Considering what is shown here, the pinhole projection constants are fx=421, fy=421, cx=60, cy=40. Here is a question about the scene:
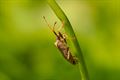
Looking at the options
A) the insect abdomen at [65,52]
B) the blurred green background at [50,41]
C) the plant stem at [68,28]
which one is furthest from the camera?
the blurred green background at [50,41]

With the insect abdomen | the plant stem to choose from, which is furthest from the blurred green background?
the plant stem

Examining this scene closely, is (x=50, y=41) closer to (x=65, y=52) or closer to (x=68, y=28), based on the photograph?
(x=65, y=52)

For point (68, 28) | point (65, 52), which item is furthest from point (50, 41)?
point (68, 28)

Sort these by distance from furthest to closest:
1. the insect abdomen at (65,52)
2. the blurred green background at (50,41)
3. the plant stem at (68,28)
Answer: the blurred green background at (50,41) → the insect abdomen at (65,52) → the plant stem at (68,28)

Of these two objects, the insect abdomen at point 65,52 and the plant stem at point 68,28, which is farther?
the insect abdomen at point 65,52

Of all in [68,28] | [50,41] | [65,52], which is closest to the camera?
[68,28]

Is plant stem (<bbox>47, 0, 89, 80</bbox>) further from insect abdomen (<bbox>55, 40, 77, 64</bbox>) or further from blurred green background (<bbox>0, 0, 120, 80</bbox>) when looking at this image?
blurred green background (<bbox>0, 0, 120, 80</bbox>)

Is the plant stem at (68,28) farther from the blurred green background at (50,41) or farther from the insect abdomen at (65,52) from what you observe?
the blurred green background at (50,41)

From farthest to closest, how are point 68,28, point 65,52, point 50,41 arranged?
Result: point 50,41 → point 65,52 → point 68,28

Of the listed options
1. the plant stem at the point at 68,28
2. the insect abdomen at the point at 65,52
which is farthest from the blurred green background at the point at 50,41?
the plant stem at the point at 68,28
